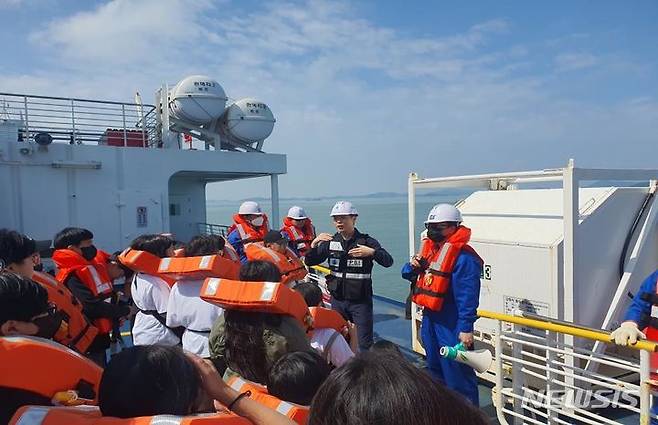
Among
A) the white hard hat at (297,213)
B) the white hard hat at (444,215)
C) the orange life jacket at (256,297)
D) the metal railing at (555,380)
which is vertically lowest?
the metal railing at (555,380)

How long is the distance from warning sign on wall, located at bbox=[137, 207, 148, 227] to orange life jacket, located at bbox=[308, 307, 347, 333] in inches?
274

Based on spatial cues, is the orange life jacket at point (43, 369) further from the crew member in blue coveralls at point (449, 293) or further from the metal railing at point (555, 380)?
the metal railing at point (555, 380)

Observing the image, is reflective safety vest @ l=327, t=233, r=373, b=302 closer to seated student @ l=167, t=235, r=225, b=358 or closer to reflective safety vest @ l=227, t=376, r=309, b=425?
seated student @ l=167, t=235, r=225, b=358

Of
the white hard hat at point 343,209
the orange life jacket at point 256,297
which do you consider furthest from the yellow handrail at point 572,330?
the orange life jacket at point 256,297

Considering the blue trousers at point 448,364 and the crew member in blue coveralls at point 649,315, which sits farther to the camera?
the blue trousers at point 448,364

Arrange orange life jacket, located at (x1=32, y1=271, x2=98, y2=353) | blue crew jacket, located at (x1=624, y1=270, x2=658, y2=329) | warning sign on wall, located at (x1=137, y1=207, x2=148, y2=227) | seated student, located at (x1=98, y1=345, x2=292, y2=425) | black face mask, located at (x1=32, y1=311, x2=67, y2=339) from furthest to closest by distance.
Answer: warning sign on wall, located at (x1=137, y1=207, x2=148, y2=227)
orange life jacket, located at (x1=32, y1=271, x2=98, y2=353)
blue crew jacket, located at (x1=624, y1=270, x2=658, y2=329)
black face mask, located at (x1=32, y1=311, x2=67, y2=339)
seated student, located at (x1=98, y1=345, x2=292, y2=425)

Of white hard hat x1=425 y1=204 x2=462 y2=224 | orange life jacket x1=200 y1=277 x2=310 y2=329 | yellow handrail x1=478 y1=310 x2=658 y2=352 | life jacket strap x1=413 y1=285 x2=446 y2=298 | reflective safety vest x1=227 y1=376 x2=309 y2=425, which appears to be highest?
white hard hat x1=425 y1=204 x2=462 y2=224

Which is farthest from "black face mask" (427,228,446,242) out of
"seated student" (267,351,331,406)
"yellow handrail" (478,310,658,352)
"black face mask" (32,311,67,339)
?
"black face mask" (32,311,67,339)

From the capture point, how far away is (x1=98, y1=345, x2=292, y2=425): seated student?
1.18m

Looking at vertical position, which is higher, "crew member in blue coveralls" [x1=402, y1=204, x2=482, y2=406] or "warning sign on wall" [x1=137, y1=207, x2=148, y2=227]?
"warning sign on wall" [x1=137, y1=207, x2=148, y2=227]

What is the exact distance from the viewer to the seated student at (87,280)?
319 cm

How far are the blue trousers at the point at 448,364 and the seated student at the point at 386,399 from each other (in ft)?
8.58

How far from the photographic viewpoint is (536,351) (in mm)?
3527

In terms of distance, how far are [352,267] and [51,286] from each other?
86.3 inches
